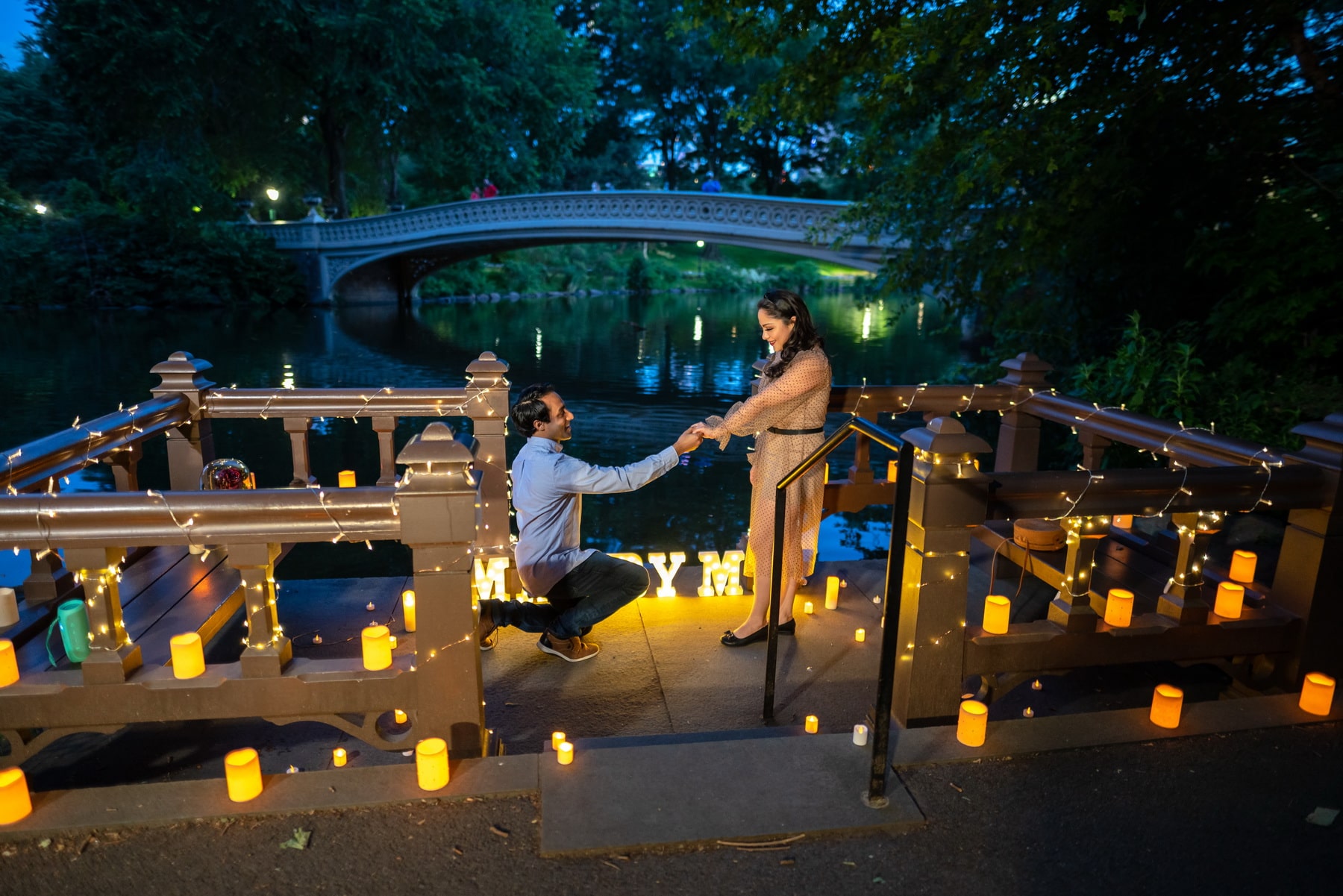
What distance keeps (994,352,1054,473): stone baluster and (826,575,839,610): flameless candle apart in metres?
1.44

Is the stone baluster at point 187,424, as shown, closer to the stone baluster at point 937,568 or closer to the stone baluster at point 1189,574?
the stone baluster at point 937,568

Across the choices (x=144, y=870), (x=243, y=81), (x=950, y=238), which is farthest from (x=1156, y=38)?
(x=243, y=81)

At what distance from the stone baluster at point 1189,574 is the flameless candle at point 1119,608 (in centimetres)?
19

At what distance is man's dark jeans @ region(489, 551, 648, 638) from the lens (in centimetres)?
415

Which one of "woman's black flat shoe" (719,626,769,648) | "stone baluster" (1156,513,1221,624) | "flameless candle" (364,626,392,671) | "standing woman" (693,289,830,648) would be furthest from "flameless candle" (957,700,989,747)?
"flameless candle" (364,626,392,671)

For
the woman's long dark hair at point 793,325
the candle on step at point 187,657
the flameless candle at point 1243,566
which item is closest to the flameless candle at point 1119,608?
the flameless candle at point 1243,566

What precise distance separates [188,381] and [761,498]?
333 cm

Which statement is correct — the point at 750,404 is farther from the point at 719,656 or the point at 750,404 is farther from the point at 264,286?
the point at 264,286

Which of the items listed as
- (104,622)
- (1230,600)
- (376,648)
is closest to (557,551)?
(376,648)

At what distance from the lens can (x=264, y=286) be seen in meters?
34.1

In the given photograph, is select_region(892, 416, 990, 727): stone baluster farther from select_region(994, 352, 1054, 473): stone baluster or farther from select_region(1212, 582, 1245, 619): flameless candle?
select_region(994, 352, 1054, 473): stone baluster

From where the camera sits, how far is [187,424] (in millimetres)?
4898

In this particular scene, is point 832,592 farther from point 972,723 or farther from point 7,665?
point 7,665

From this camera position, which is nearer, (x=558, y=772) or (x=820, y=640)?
(x=558, y=772)
